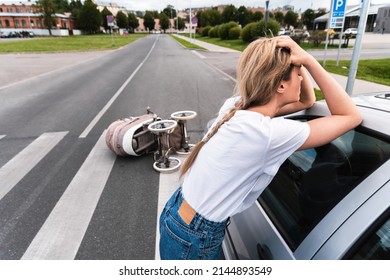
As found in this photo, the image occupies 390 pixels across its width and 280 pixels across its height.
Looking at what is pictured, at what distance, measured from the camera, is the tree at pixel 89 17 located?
98831mm

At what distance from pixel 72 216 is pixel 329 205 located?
298 cm

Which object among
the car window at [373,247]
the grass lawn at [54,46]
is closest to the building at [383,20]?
the grass lawn at [54,46]

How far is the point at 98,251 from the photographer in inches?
109

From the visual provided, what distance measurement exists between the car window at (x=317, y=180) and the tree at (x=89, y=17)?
114 metres

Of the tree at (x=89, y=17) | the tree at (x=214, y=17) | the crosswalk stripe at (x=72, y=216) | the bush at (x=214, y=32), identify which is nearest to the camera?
the crosswalk stripe at (x=72, y=216)

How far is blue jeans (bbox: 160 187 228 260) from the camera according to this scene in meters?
1.37

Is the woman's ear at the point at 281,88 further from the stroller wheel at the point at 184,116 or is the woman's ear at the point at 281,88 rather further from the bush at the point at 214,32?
the bush at the point at 214,32

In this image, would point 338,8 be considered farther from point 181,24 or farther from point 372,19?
point 181,24

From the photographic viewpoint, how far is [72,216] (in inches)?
131

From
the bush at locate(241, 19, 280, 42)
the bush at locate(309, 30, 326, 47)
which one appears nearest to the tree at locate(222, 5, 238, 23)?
the bush at locate(241, 19, 280, 42)

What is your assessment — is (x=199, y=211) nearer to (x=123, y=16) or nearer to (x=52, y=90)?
(x=52, y=90)
